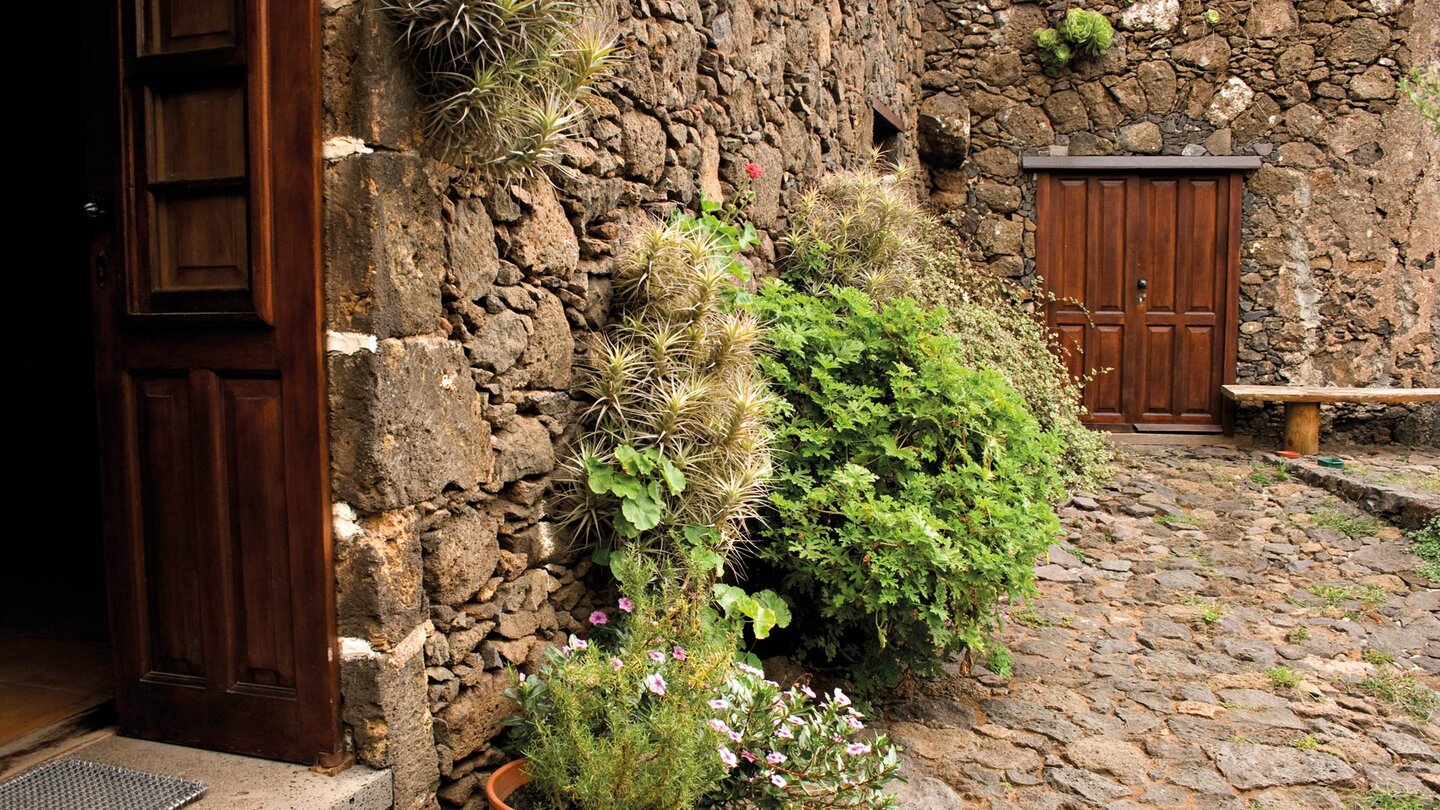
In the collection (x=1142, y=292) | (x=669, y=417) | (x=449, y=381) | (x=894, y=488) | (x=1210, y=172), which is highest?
(x=1210, y=172)

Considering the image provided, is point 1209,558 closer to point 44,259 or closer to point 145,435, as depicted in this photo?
point 145,435

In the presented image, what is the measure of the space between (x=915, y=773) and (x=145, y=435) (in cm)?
243

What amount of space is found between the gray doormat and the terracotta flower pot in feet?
2.07

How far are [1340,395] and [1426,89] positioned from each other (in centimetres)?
222

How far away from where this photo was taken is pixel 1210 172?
27.9ft

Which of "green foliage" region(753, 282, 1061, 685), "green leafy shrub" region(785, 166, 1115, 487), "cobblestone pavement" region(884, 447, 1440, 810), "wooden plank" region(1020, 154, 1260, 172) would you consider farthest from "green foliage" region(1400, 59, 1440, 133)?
"green foliage" region(753, 282, 1061, 685)

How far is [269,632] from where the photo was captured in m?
2.40

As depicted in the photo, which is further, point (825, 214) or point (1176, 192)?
point (1176, 192)

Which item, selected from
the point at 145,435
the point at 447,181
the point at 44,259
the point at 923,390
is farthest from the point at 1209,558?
the point at 44,259

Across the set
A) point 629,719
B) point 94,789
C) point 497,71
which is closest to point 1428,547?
point 629,719

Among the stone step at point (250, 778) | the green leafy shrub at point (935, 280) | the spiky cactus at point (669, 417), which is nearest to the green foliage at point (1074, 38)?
the green leafy shrub at point (935, 280)

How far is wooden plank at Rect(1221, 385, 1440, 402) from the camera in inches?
300

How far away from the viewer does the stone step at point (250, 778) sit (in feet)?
7.23

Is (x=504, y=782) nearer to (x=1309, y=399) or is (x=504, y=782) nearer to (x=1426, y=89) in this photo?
(x=1309, y=399)
